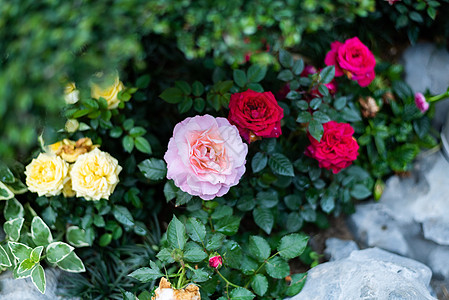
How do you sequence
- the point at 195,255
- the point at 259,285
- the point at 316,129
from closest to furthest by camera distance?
1. the point at 195,255
2. the point at 259,285
3. the point at 316,129

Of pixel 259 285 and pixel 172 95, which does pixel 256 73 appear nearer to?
pixel 172 95

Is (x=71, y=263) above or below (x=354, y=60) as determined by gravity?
below

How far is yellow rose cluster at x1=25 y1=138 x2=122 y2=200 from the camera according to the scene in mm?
1414

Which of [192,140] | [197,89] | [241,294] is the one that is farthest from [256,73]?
[241,294]

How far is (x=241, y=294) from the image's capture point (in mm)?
1290

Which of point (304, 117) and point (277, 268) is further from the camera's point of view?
point (304, 117)

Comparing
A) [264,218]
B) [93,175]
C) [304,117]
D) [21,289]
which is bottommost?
[21,289]

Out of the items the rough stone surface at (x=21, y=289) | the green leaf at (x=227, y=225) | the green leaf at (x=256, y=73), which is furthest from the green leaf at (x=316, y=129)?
the rough stone surface at (x=21, y=289)

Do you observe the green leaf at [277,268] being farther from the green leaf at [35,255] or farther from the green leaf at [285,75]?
the green leaf at [35,255]

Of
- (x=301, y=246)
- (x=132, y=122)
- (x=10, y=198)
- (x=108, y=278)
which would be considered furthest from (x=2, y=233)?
(x=301, y=246)

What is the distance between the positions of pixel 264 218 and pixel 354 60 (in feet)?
2.26

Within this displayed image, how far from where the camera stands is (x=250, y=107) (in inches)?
54.2

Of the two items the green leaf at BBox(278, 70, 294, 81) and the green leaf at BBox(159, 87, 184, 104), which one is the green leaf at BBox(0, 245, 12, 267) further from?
the green leaf at BBox(278, 70, 294, 81)

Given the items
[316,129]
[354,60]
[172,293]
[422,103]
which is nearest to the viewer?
[172,293]
